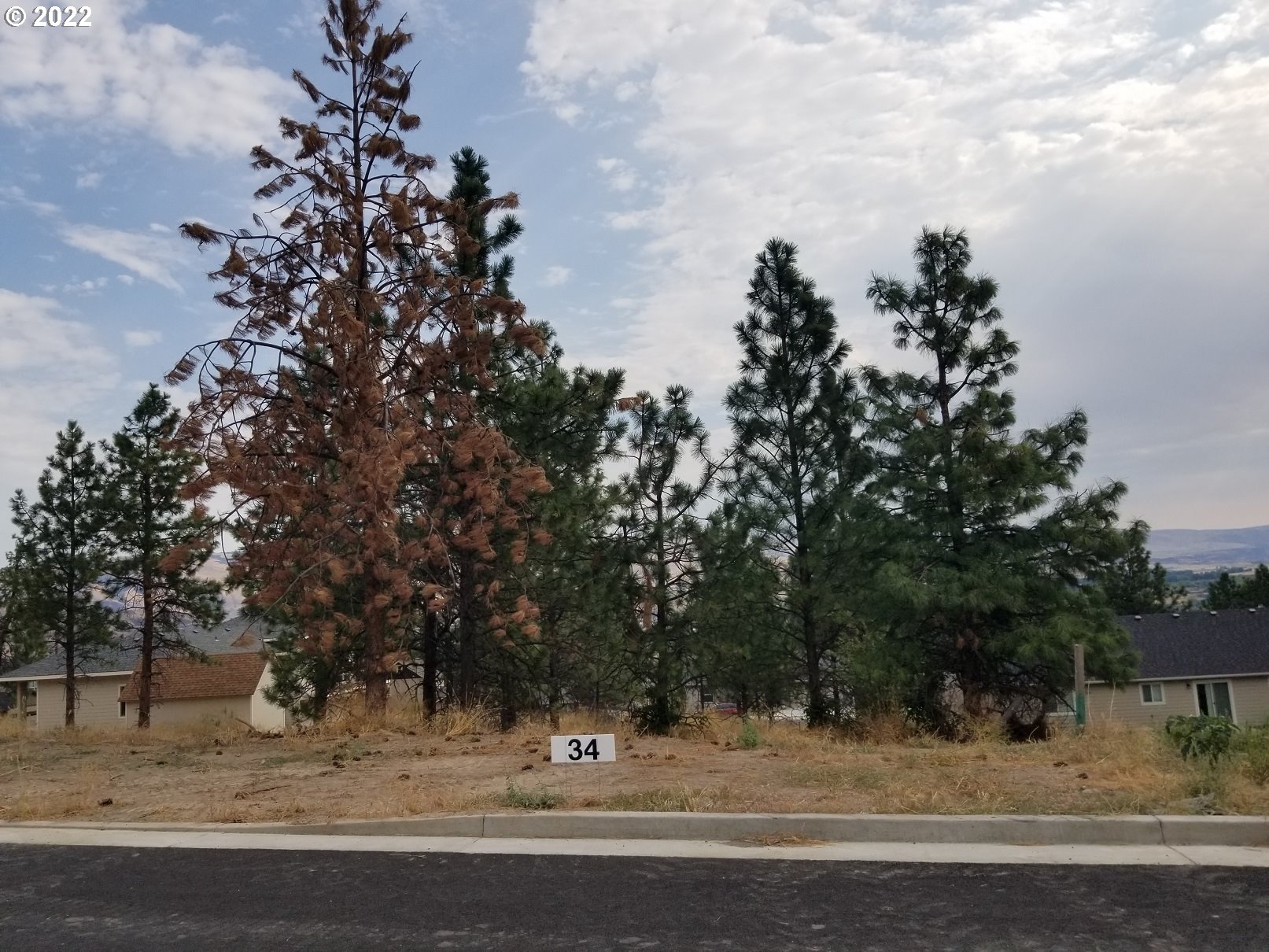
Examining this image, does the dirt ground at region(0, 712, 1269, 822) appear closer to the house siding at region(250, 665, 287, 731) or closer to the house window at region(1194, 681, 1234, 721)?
the house siding at region(250, 665, 287, 731)

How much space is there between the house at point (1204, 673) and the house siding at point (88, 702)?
3833 cm

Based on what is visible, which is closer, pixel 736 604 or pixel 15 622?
pixel 736 604

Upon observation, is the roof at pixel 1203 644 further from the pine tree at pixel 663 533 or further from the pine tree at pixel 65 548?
the pine tree at pixel 65 548

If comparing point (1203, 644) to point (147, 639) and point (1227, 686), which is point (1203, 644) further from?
point (147, 639)

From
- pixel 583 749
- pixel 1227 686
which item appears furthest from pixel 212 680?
pixel 1227 686

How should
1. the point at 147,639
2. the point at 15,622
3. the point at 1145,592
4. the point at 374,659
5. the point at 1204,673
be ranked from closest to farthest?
1. the point at 374,659
2. the point at 147,639
3. the point at 15,622
4. the point at 1204,673
5. the point at 1145,592

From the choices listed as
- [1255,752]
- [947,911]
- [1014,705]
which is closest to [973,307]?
[1014,705]

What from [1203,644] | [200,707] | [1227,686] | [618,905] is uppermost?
[618,905]

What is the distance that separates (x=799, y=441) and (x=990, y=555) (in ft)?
14.8

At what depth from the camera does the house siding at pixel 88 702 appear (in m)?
42.2

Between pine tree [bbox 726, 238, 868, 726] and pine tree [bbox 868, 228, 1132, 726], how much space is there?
1.08m

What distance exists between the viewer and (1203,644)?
41.8 metres

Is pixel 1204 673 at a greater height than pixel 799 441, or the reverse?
pixel 799 441

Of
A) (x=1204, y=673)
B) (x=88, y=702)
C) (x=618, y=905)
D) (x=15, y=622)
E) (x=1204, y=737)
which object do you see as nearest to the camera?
(x=618, y=905)
